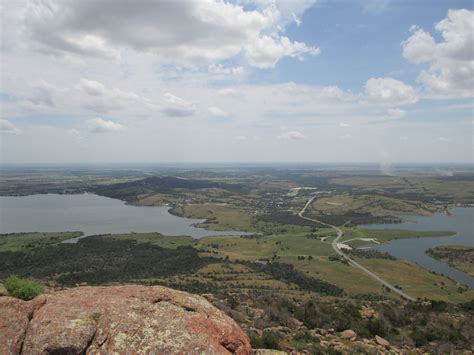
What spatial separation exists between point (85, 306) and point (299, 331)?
21.4 meters

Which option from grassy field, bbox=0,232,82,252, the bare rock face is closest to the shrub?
the bare rock face

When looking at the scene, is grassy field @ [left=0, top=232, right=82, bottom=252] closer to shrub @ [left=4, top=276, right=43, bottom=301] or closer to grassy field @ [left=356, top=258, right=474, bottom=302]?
grassy field @ [left=356, top=258, right=474, bottom=302]

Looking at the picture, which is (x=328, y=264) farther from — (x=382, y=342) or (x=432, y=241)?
(x=382, y=342)

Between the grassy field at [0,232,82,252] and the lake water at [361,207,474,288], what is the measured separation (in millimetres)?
135564

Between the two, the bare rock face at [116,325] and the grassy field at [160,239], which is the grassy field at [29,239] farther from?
the bare rock face at [116,325]

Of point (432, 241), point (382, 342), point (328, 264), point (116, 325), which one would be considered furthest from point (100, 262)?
point (432, 241)

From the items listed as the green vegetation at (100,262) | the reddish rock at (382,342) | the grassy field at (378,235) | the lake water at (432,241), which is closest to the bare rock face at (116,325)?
the reddish rock at (382,342)

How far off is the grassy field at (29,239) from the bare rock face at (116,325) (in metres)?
140

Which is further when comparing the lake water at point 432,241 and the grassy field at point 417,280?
the lake water at point 432,241

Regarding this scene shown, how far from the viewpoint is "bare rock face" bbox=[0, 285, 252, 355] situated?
38.0ft

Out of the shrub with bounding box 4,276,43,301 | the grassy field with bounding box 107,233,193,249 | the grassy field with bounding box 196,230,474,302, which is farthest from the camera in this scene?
the grassy field with bounding box 107,233,193,249

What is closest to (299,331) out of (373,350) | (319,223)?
(373,350)

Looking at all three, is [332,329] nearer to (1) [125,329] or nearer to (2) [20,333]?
(1) [125,329]

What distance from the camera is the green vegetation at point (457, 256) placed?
106975mm
